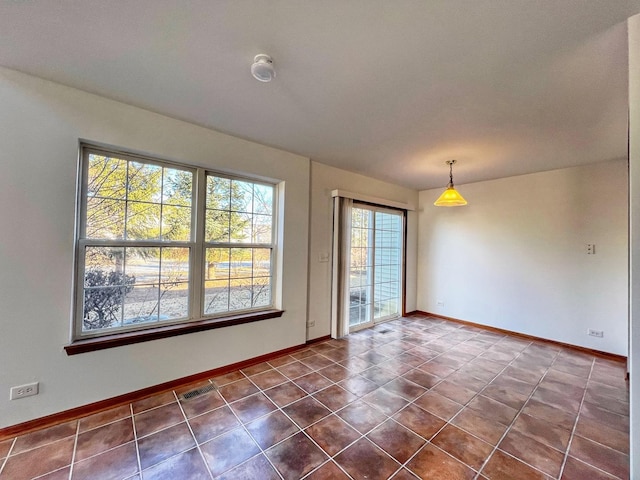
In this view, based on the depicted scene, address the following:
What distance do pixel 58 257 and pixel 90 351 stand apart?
809mm

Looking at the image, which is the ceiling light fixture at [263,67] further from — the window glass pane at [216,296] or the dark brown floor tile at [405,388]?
the dark brown floor tile at [405,388]

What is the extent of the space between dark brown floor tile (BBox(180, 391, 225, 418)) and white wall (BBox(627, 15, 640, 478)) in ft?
8.87

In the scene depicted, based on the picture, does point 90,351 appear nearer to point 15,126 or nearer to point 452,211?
point 15,126

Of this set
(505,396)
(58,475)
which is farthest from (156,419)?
(505,396)

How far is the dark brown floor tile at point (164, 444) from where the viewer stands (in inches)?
67.0

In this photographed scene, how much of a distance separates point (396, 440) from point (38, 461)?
2380 millimetres

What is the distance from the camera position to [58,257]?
6.73 ft

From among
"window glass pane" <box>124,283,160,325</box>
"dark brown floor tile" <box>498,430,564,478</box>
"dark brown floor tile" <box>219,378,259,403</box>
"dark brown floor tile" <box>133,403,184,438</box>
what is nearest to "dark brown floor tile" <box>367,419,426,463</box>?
"dark brown floor tile" <box>498,430,564,478</box>

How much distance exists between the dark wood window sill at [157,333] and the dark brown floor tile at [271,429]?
43.1 inches

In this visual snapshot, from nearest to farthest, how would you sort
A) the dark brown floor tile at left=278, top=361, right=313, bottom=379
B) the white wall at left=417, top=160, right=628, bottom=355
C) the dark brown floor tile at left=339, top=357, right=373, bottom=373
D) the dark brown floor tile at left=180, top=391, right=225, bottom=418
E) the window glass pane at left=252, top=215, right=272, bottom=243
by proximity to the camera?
the dark brown floor tile at left=180, top=391, right=225, bottom=418, the dark brown floor tile at left=278, top=361, right=313, bottom=379, the dark brown floor tile at left=339, top=357, right=373, bottom=373, the window glass pane at left=252, top=215, right=272, bottom=243, the white wall at left=417, top=160, right=628, bottom=355

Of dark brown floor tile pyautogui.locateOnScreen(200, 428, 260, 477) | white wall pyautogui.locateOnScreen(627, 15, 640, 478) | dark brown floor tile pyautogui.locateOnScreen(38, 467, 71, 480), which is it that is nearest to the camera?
white wall pyautogui.locateOnScreen(627, 15, 640, 478)

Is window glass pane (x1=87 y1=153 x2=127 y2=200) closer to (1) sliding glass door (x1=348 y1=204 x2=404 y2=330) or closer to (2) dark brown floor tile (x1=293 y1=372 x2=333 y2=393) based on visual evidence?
(2) dark brown floor tile (x1=293 y1=372 x2=333 y2=393)

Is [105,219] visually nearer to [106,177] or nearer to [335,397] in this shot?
[106,177]

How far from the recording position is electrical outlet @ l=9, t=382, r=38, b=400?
6.19 ft
